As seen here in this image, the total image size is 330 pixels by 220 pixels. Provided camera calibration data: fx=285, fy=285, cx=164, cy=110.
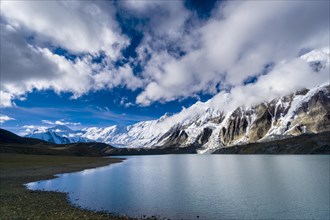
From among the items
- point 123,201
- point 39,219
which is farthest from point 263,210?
point 39,219

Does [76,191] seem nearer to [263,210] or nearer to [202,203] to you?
[202,203]

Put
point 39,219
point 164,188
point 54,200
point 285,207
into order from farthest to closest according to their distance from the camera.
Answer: point 164,188
point 54,200
point 285,207
point 39,219

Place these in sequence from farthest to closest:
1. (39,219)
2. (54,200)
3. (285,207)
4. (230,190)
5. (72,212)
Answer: (230,190)
(54,200)
(285,207)
(72,212)
(39,219)

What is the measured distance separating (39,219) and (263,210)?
30.6m

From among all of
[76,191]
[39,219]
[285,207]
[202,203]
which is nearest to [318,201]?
[285,207]

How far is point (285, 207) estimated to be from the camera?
145ft

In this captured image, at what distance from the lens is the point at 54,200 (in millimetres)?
46969

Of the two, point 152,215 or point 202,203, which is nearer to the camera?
point 152,215

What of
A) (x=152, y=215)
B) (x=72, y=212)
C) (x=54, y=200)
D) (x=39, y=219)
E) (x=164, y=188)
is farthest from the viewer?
(x=164, y=188)

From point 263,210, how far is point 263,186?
24.0 metres

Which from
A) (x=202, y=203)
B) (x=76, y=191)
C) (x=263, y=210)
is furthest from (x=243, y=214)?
(x=76, y=191)

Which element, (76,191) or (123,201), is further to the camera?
(76,191)

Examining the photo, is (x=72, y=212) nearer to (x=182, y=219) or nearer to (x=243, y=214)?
(x=182, y=219)

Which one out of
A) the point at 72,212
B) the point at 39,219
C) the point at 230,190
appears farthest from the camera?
the point at 230,190
